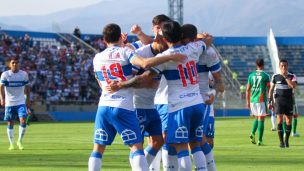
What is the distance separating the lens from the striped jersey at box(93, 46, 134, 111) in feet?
43.4

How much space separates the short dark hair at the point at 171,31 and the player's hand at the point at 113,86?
106 centimetres

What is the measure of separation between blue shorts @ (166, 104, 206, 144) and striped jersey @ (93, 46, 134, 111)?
69cm

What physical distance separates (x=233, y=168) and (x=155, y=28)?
4332 millimetres

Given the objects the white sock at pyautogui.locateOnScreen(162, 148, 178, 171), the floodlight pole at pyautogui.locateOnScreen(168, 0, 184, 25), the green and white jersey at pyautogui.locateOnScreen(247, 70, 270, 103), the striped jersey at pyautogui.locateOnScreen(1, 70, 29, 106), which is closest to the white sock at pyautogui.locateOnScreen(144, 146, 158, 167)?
the white sock at pyautogui.locateOnScreen(162, 148, 178, 171)

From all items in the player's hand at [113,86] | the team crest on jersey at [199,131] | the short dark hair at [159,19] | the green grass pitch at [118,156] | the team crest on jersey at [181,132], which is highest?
the short dark hair at [159,19]

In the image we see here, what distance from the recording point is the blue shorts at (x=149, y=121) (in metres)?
14.4

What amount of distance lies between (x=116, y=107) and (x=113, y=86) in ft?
1.09

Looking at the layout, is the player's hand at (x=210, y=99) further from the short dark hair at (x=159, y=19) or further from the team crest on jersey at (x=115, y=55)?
the team crest on jersey at (x=115, y=55)

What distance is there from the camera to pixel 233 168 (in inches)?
685

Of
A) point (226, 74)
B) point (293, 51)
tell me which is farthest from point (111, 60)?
point (293, 51)

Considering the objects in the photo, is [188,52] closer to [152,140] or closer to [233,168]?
[152,140]

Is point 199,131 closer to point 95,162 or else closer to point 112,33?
point 95,162

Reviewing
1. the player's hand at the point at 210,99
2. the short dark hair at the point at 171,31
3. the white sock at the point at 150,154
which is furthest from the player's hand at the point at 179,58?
the white sock at the point at 150,154

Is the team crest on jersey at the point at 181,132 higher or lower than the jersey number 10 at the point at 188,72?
lower
